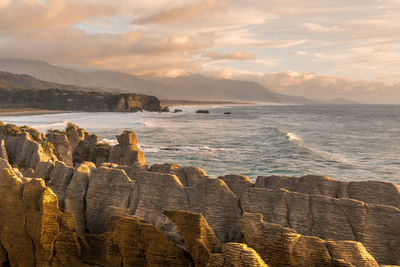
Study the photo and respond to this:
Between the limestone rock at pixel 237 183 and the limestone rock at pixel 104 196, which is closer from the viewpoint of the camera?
the limestone rock at pixel 104 196

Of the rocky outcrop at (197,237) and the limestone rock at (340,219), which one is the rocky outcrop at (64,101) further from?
the rocky outcrop at (197,237)

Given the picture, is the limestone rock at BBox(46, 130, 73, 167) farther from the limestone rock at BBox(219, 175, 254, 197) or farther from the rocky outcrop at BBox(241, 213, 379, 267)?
the rocky outcrop at BBox(241, 213, 379, 267)

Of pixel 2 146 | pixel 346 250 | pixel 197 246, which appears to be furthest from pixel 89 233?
pixel 2 146

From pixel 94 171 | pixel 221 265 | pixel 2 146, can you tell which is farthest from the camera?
pixel 2 146

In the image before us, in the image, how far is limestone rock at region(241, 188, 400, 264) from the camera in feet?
25.1

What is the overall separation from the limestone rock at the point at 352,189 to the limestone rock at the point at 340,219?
1677 mm

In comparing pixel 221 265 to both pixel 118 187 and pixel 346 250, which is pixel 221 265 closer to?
pixel 346 250

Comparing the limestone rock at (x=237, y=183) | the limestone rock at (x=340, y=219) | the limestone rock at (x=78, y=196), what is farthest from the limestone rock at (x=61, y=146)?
the limestone rock at (x=340, y=219)

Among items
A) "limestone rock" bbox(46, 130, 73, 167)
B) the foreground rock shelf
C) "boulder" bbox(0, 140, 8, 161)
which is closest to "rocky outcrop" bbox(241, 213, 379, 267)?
the foreground rock shelf

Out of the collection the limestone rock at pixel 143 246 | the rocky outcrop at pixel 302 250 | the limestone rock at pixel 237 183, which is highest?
the limestone rock at pixel 237 183

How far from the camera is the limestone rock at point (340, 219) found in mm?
7645

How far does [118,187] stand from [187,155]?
31.2 meters

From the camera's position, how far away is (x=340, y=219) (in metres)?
7.92

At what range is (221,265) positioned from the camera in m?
5.87
